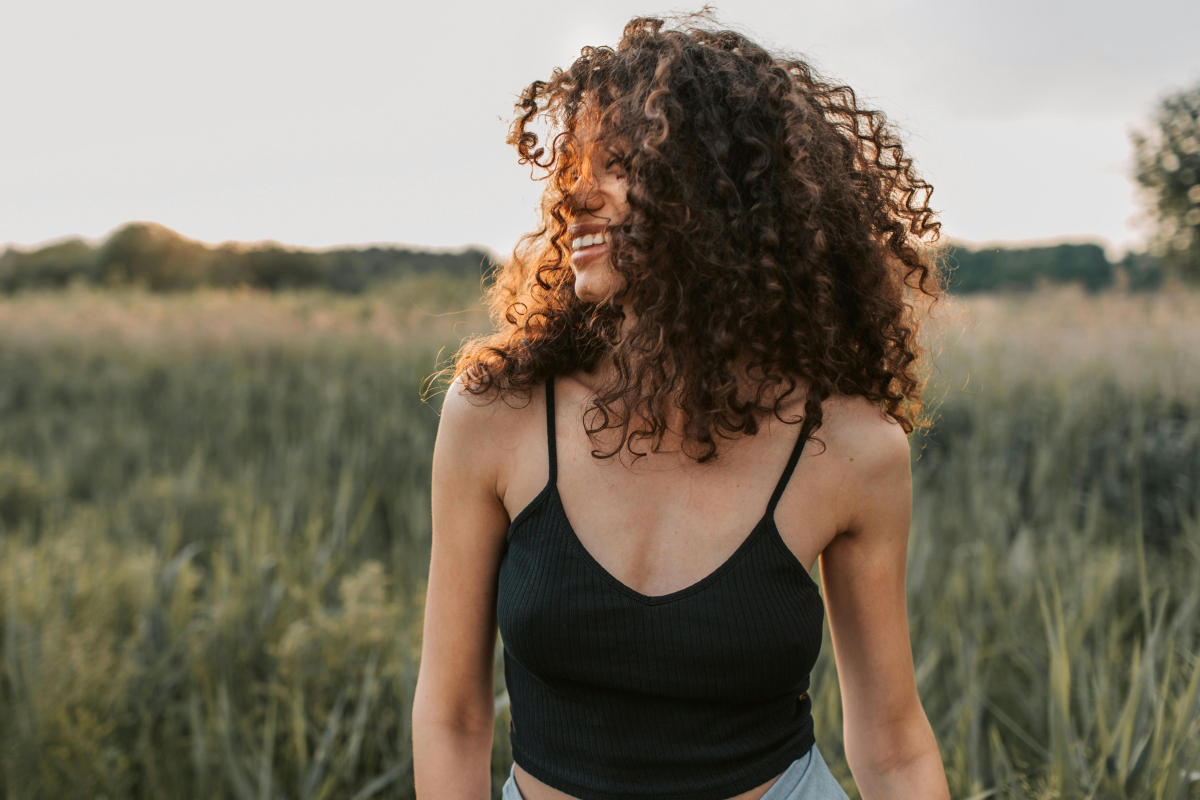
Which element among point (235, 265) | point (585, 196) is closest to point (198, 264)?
point (235, 265)

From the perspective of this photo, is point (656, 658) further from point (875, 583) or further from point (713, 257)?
point (713, 257)

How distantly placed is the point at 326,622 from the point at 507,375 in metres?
1.65

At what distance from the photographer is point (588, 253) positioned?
1199 mm

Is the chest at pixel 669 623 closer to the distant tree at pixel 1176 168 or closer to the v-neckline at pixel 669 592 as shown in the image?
the v-neckline at pixel 669 592

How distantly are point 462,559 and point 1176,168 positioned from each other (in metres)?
6.52

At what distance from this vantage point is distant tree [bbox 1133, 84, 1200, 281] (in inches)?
225

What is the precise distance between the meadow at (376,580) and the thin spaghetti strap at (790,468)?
1.24 ft

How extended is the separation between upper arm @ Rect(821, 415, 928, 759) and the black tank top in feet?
0.29

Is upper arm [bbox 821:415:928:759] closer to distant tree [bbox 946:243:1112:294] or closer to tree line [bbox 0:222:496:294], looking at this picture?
distant tree [bbox 946:243:1112:294]

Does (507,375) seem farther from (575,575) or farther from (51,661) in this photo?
(51,661)

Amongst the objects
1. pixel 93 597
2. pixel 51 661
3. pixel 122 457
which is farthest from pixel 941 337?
pixel 122 457

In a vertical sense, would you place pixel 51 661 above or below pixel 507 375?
below

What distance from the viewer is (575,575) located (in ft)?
3.49

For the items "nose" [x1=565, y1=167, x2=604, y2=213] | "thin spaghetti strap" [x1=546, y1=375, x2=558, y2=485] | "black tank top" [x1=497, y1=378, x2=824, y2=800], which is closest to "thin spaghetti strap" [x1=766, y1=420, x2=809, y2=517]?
"black tank top" [x1=497, y1=378, x2=824, y2=800]
